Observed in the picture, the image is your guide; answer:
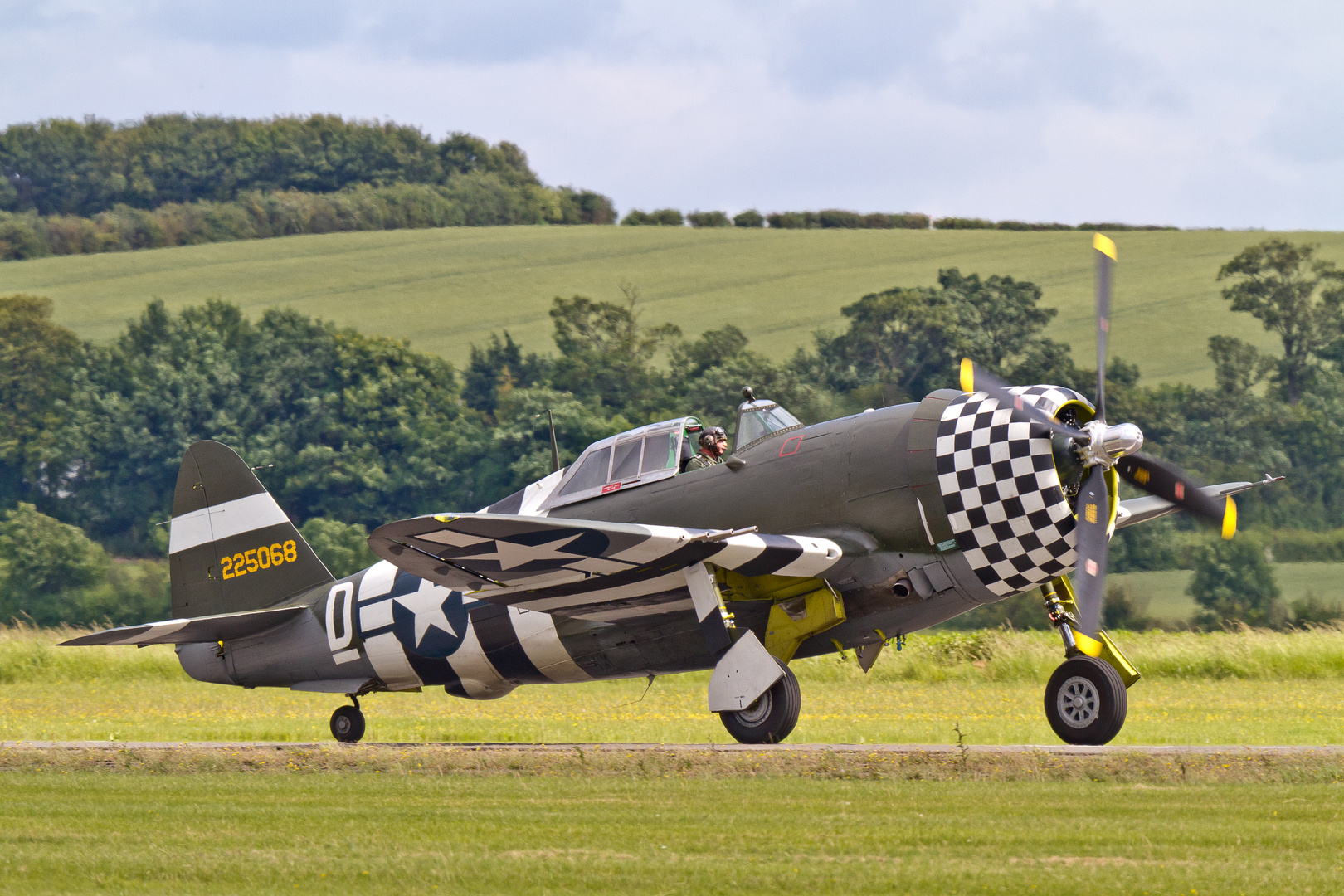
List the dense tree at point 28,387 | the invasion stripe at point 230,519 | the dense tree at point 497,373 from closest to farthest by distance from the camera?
the invasion stripe at point 230,519 < the dense tree at point 28,387 < the dense tree at point 497,373

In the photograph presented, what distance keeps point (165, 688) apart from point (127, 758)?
15190 mm

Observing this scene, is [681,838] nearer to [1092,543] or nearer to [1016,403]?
[1092,543]

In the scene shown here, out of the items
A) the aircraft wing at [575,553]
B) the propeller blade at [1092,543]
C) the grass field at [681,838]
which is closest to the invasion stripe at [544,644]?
the aircraft wing at [575,553]

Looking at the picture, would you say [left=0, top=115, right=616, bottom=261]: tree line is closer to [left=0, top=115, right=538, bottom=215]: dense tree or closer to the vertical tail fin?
[left=0, top=115, right=538, bottom=215]: dense tree

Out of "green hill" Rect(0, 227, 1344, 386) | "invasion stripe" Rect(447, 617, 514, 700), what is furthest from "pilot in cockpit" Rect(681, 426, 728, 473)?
"green hill" Rect(0, 227, 1344, 386)

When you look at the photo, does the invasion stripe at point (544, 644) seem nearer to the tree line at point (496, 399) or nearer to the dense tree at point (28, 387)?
the tree line at point (496, 399)

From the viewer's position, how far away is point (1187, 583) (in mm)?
53625

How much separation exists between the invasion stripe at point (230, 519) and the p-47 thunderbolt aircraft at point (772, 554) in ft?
5.06

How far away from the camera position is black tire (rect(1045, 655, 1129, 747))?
12.2 metres

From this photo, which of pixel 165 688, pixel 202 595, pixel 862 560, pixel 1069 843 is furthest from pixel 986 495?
pixel 165 688

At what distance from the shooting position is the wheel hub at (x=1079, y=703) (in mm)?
12328

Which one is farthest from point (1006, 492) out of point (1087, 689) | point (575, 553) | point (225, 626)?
point (225, 626)

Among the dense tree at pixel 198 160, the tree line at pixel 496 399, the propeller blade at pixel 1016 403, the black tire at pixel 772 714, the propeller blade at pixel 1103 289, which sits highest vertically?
the dense tree at pixel 198 160

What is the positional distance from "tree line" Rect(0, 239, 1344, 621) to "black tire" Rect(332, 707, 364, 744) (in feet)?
131
